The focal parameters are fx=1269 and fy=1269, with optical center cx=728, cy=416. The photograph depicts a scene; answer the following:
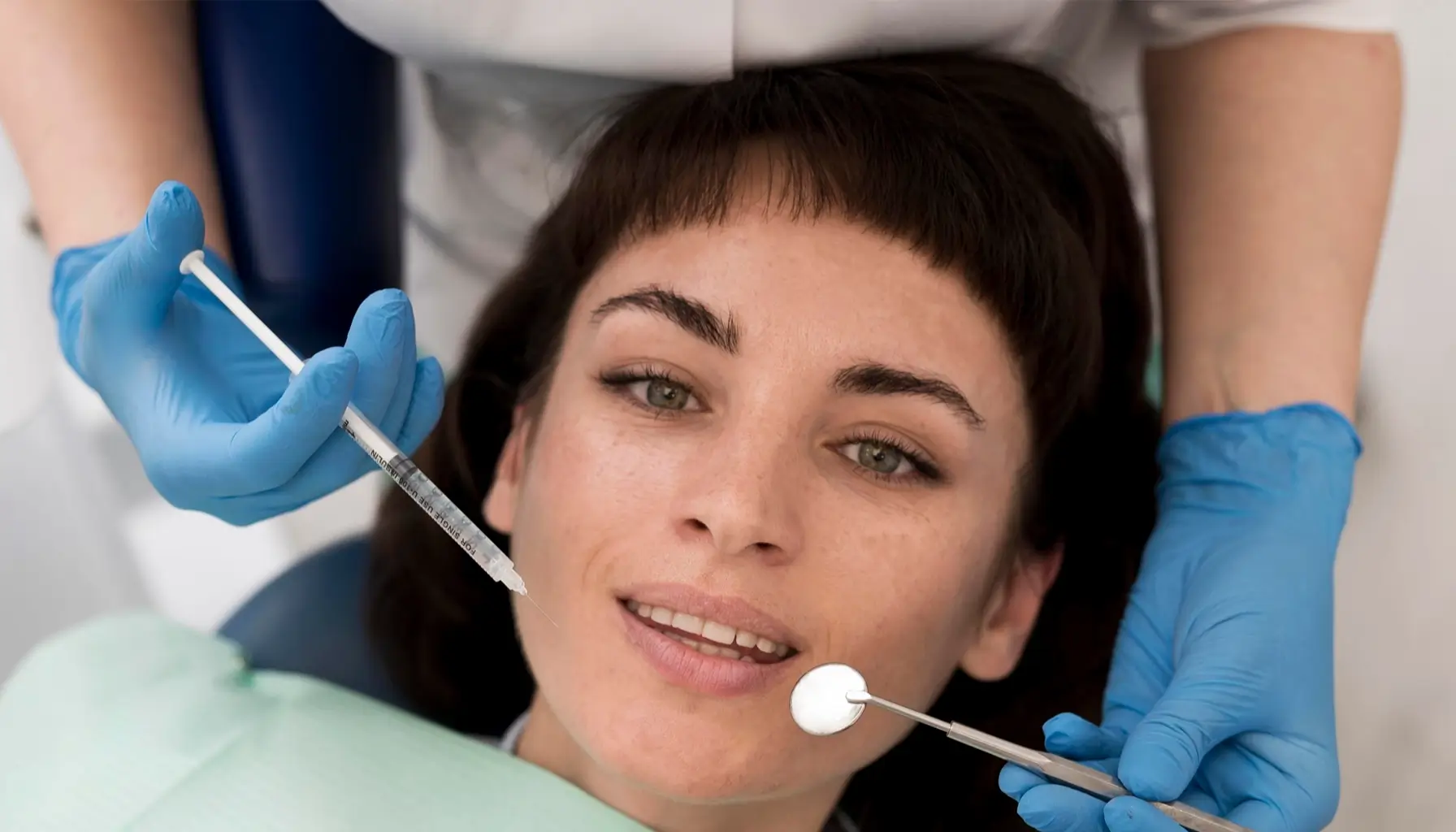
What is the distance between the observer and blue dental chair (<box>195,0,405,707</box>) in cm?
140

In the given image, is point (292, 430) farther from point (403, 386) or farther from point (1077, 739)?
point (1077, 739)

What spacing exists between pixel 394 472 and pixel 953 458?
476 millimetres

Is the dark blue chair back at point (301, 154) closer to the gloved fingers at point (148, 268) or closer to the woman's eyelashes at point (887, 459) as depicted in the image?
the gloved fingers at point (148, 268)

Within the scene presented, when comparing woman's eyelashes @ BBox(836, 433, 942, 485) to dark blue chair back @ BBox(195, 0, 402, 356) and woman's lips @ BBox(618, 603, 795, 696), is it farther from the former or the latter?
dark blue chair back @ BBox(195, 0, 402, 356)

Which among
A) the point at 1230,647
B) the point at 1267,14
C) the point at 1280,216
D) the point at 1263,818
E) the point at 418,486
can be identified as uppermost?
the point at 1267,14

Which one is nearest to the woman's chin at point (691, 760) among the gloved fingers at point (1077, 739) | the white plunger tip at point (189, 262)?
the gloved fingers at point (1077, 739)

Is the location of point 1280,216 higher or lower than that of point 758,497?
higher

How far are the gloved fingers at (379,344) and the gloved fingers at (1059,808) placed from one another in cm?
59

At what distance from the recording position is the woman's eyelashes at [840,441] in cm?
111

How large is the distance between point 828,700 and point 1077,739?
0.22 metres

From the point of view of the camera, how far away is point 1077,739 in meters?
1.02

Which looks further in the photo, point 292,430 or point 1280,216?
point 1280,216

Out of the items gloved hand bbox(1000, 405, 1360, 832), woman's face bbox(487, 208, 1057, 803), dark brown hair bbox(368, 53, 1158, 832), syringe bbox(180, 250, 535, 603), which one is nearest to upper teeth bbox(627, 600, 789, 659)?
woman's face bbox(487, 208, 1057, 803)

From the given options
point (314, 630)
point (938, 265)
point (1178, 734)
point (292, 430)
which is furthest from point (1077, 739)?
point (314, 630)
